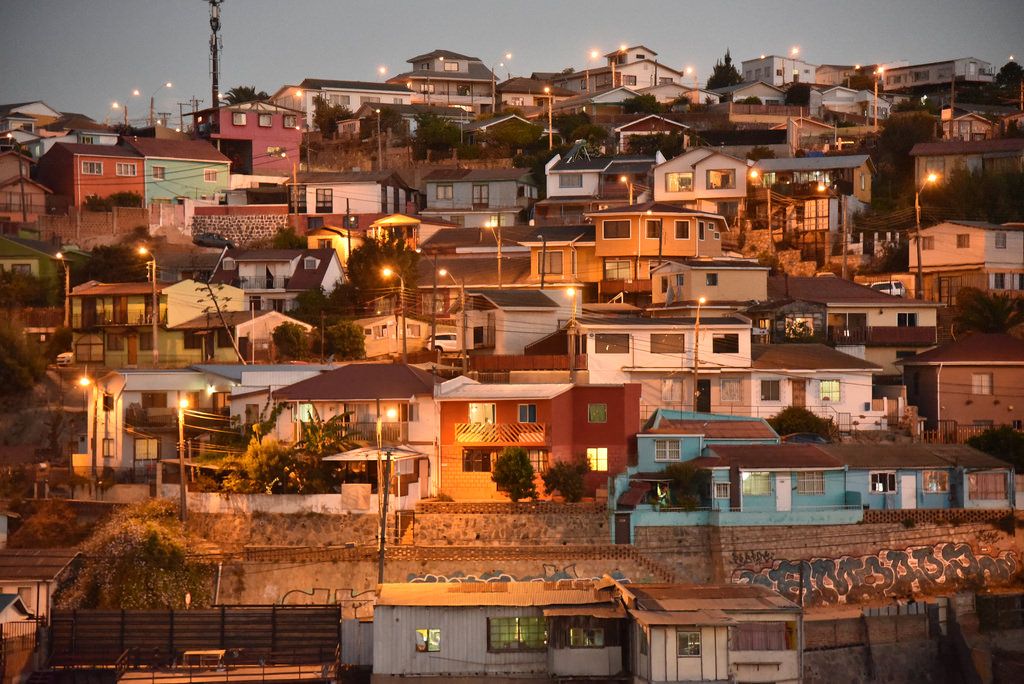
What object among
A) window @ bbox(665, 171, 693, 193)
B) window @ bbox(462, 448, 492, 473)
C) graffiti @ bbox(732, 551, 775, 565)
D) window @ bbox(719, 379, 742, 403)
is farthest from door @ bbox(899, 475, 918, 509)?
window @ bbox(665, 171, 693, 193)

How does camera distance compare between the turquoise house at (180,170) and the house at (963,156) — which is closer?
the house at (963,156)

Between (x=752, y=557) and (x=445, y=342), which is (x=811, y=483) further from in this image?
(x=445, y=342)

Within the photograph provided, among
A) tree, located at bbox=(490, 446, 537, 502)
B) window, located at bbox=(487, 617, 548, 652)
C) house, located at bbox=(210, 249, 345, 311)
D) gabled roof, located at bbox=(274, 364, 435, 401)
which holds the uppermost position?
house, located at bbox=(210, 249, 345, 311)

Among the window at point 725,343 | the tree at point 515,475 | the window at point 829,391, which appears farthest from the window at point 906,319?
the tree at point 515,475

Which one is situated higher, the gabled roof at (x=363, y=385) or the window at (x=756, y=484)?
the gabled roof at (x=363, y=385)

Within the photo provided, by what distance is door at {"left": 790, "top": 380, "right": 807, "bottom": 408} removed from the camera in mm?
46938

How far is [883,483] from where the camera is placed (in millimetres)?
40969

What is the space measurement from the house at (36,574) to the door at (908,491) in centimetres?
2252

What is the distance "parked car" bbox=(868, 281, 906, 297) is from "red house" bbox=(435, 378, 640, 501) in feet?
61.8

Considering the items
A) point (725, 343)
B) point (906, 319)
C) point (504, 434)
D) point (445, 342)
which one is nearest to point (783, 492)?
point (504, 434)

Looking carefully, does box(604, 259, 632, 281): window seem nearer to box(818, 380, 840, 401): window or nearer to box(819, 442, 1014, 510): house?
box(818, 380, 840, 401): window

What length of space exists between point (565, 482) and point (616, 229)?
67.6ft

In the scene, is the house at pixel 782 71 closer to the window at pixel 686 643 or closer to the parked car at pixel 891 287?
the parked car at pixel 891 287

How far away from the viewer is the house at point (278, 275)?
5966cm
